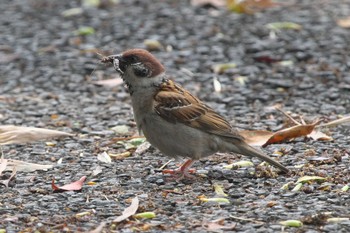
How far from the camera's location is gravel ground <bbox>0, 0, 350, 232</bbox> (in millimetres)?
6051

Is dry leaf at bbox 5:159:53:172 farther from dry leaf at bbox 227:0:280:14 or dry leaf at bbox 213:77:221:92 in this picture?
dry leaf at bbox 227:0:280:14

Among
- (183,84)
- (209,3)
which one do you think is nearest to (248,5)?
(209,3)

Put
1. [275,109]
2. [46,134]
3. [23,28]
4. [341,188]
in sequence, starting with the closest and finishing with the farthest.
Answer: [341,188] < [46,134] < [275,109] < [23,28]

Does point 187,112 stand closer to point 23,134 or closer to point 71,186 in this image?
point 71,186

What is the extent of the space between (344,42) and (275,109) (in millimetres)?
2390

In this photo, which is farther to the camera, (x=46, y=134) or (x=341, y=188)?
(x=46, y=134)

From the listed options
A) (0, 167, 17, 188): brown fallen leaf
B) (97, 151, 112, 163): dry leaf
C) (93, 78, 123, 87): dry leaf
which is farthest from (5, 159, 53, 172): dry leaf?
(93, 78, 123, 87): dry leaf

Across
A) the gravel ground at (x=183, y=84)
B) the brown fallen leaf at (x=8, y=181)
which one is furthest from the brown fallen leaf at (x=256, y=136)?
the brown fallen leaf at (x=8, y=181)

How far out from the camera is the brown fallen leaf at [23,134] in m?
7.91

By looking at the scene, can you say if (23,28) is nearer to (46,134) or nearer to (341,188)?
(46,134)

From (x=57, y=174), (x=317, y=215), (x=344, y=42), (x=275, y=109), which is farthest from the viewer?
(x=344, y=42)

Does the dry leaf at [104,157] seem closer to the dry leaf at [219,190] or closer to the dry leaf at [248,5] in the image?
the dry leaf at [219,190]

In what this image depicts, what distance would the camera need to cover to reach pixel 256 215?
5.92 metres

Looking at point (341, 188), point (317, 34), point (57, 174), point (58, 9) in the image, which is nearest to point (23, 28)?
point (58, 9)
